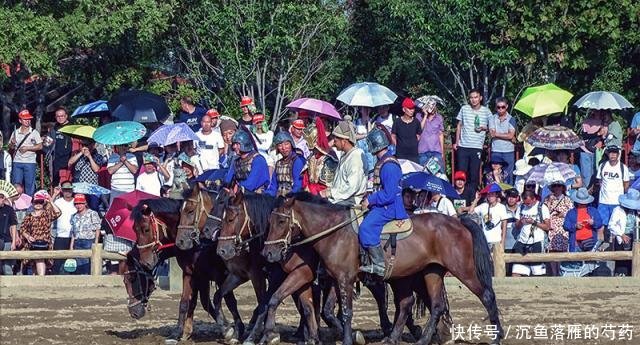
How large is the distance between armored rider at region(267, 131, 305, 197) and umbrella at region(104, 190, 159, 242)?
1718mm

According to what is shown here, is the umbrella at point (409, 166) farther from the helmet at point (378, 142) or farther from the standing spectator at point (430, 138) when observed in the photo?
the helmet at point (378, 142)

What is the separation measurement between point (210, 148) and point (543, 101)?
560 centimetres

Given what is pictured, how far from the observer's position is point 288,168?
18219mm

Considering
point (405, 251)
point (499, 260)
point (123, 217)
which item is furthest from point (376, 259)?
point (499, 260)

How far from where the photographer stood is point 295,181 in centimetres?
1830

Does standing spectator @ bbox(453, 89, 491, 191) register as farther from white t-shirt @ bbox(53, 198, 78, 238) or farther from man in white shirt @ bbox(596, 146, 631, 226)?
white t-shirt @ bbox(53, 198, 78, 238)

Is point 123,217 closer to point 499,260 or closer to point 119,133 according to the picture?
point 119,133

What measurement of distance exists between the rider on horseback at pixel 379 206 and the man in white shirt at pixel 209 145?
723 centimetres

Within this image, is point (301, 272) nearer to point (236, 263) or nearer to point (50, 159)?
point (236, 263)

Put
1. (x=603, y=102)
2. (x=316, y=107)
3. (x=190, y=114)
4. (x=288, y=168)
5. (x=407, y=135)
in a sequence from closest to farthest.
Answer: (x=288, y=168) < (x=407, y=135) < (x=316, y=107) < (x=603, y=102) < (x=190, y=114)

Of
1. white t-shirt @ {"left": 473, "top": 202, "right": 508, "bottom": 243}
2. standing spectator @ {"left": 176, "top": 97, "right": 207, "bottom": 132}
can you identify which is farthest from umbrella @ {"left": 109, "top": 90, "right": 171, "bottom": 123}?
white t-shirt @ {"left": 473, "top": 202, "right": 508, "bottom": 243}

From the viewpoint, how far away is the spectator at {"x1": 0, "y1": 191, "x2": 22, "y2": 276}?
2276 cm

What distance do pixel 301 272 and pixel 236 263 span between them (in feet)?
2.98

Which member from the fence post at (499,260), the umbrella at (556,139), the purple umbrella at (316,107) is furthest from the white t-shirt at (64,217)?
the umbrella at (556,139)
